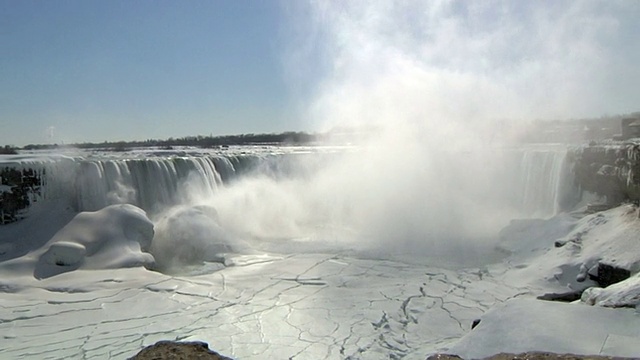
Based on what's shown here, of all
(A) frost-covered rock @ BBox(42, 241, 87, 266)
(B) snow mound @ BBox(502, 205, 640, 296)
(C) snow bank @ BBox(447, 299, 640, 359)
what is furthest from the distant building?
(A) frost-covered rock @ BBox(42, 241, 87, 266)

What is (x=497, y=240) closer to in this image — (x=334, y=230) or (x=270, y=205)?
(x=334, y=230)

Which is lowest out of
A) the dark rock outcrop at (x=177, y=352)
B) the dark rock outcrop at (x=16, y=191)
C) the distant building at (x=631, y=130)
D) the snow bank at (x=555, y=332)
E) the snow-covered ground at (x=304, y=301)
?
the snow-covered ground at (x=304, y=301)

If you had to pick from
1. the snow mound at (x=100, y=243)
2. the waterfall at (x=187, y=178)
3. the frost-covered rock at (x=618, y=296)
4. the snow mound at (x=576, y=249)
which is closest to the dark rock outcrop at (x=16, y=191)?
the waterfall at (x=187, y=178)

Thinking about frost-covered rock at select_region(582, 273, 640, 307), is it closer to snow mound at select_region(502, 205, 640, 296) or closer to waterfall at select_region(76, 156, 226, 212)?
snow mound at select_region(502, 205, 640, 296)

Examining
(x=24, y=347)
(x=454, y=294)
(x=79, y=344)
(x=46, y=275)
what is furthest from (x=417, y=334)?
(x=46, y=275)

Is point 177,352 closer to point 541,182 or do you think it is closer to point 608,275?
point 608,275

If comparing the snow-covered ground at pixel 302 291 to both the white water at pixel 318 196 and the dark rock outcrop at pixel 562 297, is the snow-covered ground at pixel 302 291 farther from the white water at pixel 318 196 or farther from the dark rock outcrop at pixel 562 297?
the dark rock outcrop at pixel 562 297
